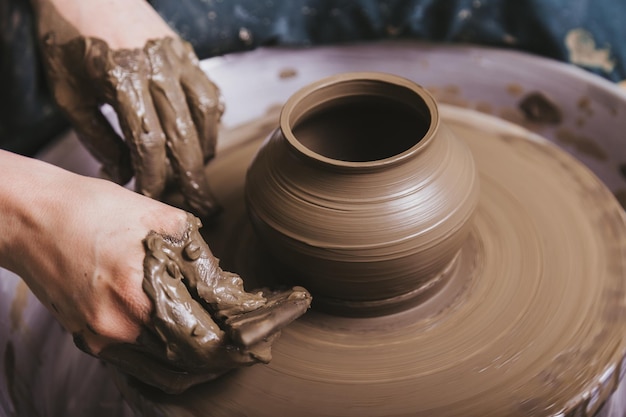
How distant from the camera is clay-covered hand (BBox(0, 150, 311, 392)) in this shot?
3.28 ft

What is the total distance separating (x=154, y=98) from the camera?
4.58 feet

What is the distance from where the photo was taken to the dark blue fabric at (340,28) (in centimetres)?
187

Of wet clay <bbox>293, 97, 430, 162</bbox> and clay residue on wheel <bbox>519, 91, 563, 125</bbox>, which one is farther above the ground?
wet clay <bbox>293, 97, 430, 162</bbox>

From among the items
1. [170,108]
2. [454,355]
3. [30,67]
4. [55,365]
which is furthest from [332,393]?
[30,67]

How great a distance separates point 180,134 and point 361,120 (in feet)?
1.33

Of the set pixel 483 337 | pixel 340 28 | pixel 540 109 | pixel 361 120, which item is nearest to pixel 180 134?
pixel 361 120

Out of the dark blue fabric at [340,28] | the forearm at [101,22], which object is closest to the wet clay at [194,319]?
the forearm at [101,22]

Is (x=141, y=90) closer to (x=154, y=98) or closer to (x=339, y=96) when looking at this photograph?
(x=154, y=98)

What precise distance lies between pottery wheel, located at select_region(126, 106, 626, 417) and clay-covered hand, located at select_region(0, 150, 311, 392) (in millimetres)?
134

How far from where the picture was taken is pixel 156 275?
39.4 inches

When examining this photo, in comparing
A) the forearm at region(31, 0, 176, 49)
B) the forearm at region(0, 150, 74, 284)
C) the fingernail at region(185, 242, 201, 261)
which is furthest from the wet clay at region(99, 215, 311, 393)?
the forearm at region(31, 0, 176, 49)

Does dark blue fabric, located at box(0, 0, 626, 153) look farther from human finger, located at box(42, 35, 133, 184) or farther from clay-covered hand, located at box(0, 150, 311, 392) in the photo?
clay-covered hand, located at box(0, 150, 311, 392)

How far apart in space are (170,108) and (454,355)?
0.78 meters

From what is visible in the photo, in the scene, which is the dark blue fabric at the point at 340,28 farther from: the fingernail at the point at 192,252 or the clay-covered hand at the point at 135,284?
the fingernail at the point at 192,252
